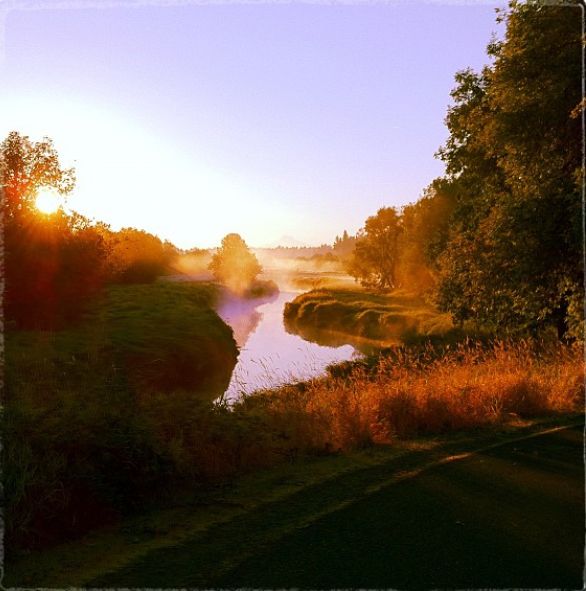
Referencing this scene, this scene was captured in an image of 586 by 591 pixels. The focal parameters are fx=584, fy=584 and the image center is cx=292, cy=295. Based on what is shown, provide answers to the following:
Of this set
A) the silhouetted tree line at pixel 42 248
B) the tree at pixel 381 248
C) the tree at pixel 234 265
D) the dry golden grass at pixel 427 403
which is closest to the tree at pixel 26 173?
the silhouetted tree line at pixel 42 248

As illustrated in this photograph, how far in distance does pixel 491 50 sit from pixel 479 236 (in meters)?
7.92

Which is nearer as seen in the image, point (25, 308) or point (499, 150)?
point (499, 150)

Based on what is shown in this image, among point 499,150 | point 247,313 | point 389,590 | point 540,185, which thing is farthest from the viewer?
point 247,313

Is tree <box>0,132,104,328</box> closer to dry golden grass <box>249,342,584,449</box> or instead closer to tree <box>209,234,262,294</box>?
dry golden grass <box>249,342,584,449</box>

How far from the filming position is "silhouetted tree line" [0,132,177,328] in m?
33.0

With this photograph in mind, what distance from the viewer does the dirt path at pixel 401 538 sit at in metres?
5.74

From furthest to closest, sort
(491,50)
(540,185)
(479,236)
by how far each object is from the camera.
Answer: (491,50)
(479,236)
(540,185)

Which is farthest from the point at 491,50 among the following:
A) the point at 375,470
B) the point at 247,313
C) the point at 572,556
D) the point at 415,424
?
the point at 247,313

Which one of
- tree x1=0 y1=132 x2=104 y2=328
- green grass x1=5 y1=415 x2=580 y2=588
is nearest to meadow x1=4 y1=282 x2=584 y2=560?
green grass x1=5 y1=415 x2=580 y2=588

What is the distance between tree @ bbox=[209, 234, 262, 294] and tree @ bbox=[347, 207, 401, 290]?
27630mm

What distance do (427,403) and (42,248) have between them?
94.8 feet

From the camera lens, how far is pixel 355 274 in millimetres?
106250

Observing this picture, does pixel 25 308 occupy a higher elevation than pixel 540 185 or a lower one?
lower

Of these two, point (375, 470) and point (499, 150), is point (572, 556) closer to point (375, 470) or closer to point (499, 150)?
Result: point (375, 470)
